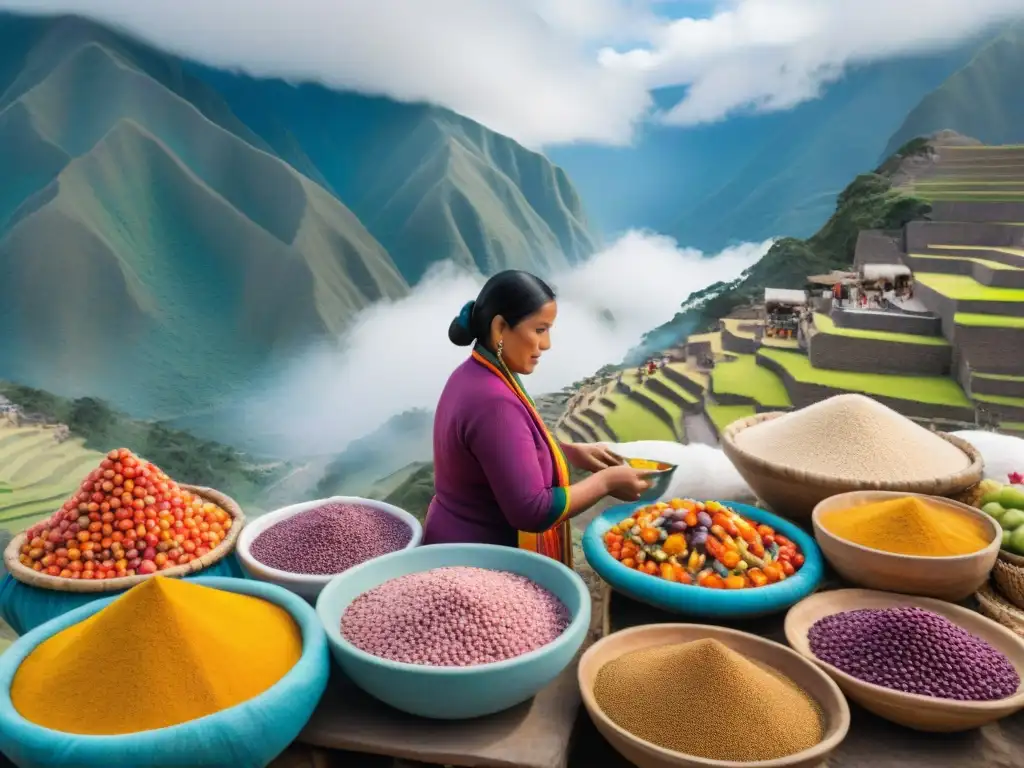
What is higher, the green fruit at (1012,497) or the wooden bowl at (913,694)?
the green fruit at (1012,497)

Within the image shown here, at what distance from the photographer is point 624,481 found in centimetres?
151

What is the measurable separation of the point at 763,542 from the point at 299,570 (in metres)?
0.92

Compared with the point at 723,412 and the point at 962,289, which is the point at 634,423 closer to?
the point at 723,412

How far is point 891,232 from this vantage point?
14.5m

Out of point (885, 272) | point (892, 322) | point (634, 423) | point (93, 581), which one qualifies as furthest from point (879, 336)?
point (93, 581)

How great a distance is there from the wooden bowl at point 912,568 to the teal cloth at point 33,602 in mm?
1155

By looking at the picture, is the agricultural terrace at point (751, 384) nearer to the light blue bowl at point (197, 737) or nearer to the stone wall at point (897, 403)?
the stone wall at point (897, 403)

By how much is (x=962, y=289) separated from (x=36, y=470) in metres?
13.5

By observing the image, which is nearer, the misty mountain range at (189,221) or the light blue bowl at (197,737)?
the light blue bowl at (197,737)

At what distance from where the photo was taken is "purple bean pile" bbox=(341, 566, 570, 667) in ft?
3.39

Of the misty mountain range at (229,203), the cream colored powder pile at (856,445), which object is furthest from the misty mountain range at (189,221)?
the cream colored powder pile at (856,445)

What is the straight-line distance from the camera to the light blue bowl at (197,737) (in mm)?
836

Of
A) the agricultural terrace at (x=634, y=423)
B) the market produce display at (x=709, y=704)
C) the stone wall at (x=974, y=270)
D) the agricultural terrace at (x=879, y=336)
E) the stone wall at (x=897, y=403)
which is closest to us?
the market produce display at (x=709, y=704)

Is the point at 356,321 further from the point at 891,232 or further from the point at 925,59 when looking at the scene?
the point at 925,59
